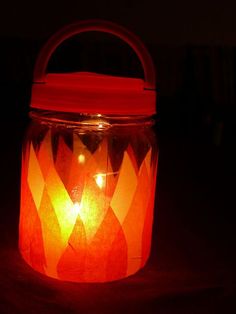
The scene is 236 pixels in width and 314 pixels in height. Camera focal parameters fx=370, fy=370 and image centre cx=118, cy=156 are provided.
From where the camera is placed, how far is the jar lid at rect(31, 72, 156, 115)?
35 centimetres

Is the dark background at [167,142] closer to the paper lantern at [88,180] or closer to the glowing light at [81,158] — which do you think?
the paper lantern at [88,180]

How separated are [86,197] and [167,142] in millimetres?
741

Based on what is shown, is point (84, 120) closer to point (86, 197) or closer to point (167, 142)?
point (86, 197)

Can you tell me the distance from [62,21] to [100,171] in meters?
1.10

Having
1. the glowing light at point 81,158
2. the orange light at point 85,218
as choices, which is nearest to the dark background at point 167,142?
the orange light at point 85,218

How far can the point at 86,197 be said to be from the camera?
0.40 m

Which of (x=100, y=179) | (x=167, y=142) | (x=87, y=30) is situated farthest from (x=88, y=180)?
(x=167, y=142)

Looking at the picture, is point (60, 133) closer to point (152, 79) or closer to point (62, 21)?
point (152, 79)

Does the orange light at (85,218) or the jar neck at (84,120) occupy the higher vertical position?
the jar neck at (84,120)

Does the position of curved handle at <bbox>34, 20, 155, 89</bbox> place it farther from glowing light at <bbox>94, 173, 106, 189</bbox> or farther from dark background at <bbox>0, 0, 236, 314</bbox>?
dark background at <bbox>0, 0, 236, 314</bbox>

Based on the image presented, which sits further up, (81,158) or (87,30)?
(87,30)

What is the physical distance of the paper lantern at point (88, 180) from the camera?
36 centimetres

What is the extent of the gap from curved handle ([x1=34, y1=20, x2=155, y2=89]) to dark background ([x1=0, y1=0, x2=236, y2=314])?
8.4 inches

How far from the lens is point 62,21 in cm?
138
